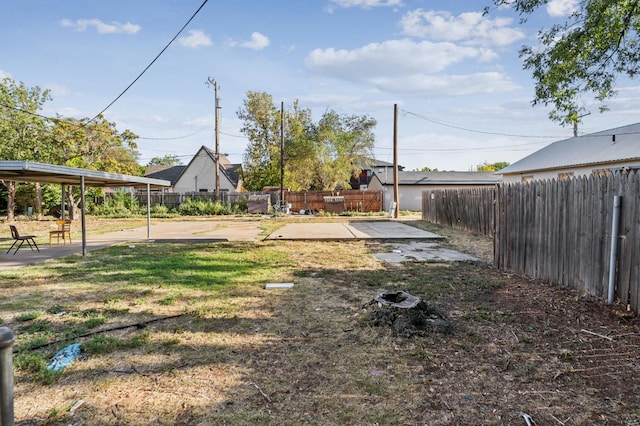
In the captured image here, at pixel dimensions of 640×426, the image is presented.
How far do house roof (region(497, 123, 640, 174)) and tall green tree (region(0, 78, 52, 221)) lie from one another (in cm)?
2603

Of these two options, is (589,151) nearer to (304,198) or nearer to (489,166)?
(304,198)

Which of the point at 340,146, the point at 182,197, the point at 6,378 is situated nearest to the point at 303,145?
the point at 340,146

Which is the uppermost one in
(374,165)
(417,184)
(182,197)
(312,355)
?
(374,165)

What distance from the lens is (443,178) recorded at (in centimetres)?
2966

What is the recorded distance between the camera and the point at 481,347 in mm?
3252

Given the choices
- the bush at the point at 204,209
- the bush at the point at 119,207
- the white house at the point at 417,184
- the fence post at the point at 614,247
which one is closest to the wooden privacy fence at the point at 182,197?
the bush at the point at 119,207

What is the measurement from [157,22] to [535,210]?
9.35 meters

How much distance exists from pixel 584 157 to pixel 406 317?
638 inches

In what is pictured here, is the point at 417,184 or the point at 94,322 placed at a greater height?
the point at 417,184

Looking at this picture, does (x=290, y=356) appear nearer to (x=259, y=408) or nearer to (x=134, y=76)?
(x=259, y=408)

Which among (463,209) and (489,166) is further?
(489,166)

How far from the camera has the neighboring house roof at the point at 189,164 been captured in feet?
112

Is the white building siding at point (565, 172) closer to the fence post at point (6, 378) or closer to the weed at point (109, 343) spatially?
the weed at point (109, 343)

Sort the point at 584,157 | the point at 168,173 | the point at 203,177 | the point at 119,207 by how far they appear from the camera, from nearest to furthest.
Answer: the point at 584,157
the point at 119,207
the point at 203,177
the point at 168,173
